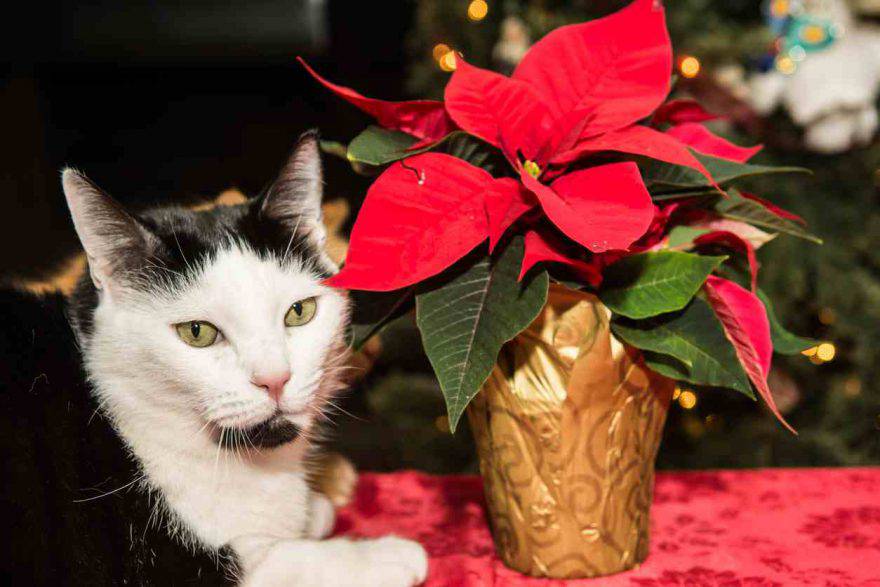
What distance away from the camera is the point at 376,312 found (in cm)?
64

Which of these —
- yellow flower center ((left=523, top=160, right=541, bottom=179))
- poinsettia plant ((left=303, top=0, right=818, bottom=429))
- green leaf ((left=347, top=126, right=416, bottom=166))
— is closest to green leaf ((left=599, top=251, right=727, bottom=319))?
poinsettia plant ((left=303, top=0, right=818, bottom=429))

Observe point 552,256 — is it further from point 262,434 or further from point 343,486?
point 343,486

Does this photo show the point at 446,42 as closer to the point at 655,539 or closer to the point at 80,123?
the point at 80,123

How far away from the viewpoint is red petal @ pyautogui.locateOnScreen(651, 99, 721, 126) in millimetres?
681

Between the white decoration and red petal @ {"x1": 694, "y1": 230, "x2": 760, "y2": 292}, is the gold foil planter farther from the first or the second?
the white decoration

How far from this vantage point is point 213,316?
1.90ft

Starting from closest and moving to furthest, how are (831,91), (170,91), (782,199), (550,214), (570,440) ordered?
(550,214) < (570,440) < (831,91) < (782,199) < (170,91)

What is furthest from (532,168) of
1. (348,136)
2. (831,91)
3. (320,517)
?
(348,136)

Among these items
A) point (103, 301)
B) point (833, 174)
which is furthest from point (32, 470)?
point (833, 174)

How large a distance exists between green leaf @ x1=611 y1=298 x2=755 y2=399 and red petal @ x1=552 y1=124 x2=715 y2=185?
12 centimetres

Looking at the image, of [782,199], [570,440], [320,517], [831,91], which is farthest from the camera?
[782,199]

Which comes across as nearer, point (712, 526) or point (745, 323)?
point (745, 323)

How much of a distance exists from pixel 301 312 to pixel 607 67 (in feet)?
1.10

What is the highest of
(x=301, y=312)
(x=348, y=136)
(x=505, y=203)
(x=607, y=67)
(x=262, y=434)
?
(x=348, y=136)
